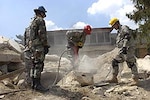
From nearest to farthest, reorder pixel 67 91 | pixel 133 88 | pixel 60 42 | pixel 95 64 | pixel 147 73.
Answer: pixel 67 91
pixel 133 88
pixel 147 73
pixel 95 64
pixel 60 42

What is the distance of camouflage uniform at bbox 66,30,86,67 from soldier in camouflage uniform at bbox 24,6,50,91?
248cm

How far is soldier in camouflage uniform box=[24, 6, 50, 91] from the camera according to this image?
6.75m

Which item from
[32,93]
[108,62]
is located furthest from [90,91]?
[108,62]

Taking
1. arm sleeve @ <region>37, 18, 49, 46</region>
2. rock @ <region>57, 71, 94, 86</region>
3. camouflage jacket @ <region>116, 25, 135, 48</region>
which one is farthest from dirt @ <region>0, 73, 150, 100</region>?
arm sleeve @ <region>37, 18, 49, 46</region>

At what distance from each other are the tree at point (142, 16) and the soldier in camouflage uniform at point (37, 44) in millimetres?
4622

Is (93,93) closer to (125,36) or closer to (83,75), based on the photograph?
(83,75)

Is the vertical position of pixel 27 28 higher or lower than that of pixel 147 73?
higher

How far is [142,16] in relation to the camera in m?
10.7

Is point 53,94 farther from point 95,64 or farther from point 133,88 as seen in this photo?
point 95,64

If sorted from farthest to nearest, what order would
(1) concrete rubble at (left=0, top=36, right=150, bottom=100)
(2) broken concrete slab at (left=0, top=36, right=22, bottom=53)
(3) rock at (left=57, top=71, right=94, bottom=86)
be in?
1. (2) broken concrete slab at (left=0, top=36, right=22, bottom=53)
2. (3) rock at (left=57, top=71, right=94, bottom=86)
3. (1) concrete rubble at (left=0, top=36, right=150, bottom=100)

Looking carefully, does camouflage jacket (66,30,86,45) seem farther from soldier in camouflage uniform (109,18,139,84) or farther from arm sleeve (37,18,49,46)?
arm sleeve (37,18,49,46)

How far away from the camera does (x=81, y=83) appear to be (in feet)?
26.6

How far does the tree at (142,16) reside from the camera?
10.4 meters

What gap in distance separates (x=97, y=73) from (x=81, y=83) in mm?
2576
